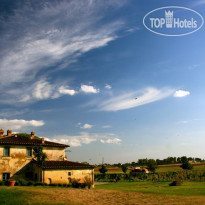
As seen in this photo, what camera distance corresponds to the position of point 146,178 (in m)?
54.2

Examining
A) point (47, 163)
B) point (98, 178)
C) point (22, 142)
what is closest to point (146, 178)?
point (98, 178)

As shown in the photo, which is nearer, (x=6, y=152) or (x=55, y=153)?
(x=6, y=152)

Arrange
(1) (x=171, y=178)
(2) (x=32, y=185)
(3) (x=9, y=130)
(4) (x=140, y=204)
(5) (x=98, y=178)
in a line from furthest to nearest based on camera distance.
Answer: (5) (x=98, y=178) < (1) (x=171, y=178) < (3) (x=9, y=130) < (2) (x=32, y=185) < (4) (x=140, y=204)

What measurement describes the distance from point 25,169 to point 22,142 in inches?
159

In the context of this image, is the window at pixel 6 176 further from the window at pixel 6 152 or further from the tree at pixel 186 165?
the tree at pixel 186 165

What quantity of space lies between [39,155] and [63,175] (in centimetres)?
474

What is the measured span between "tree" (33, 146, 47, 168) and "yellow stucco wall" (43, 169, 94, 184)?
153 cm

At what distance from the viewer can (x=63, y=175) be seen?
3250 cm

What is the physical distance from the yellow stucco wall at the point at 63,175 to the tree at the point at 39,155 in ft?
5.01

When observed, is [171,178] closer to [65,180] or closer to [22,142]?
[65,180]

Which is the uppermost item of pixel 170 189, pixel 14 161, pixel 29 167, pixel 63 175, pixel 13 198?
pixel 14 161

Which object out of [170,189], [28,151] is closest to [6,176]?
[28,151]

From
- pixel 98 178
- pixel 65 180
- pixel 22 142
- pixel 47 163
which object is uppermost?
pixel 22 142

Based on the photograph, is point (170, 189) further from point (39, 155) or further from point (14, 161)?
point (14, 161)
